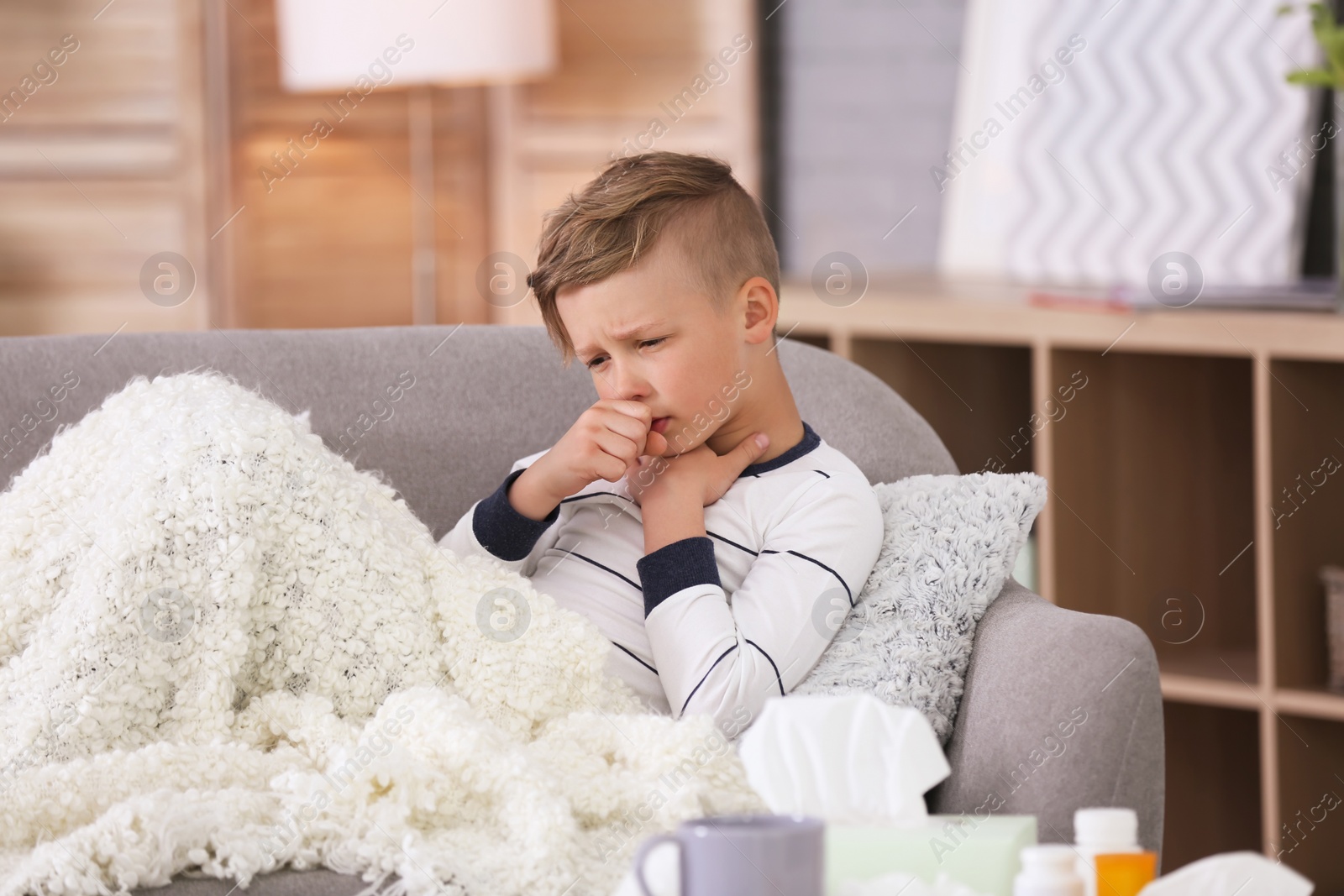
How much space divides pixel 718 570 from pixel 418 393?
402 mm

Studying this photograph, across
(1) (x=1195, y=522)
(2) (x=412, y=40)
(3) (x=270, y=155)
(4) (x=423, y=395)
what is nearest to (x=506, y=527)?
(4) (x=423, y=395)

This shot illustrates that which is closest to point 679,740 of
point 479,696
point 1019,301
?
point 479,696

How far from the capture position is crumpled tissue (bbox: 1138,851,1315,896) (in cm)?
74

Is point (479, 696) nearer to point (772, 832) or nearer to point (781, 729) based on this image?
point (781, 729)

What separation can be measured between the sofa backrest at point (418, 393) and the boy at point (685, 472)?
144 mm

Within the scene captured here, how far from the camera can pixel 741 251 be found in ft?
3.95

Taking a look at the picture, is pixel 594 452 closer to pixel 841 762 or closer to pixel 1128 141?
pixel 841 762

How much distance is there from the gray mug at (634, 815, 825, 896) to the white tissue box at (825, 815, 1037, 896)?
113mm

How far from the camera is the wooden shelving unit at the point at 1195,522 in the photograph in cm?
174

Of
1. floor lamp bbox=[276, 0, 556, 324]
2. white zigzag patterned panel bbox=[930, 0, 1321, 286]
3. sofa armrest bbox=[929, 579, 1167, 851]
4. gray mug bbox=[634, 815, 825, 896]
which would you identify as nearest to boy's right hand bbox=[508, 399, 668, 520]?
sofa armrest bbox=[929, 579, 1167, 851]

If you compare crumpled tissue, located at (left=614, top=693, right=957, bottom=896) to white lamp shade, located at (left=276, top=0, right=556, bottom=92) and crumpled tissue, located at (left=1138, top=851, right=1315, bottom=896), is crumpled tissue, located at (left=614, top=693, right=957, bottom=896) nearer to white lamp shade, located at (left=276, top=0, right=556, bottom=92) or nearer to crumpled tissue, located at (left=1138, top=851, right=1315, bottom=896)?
crumpled tissue, located at (left=1138, top=851, right=1315, bottom=896)

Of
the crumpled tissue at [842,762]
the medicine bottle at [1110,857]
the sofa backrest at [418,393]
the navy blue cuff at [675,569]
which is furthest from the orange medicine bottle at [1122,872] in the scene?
the sofa backrest at [418,393]

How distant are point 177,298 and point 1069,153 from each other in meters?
1.64

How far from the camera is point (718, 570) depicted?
1194 mm
